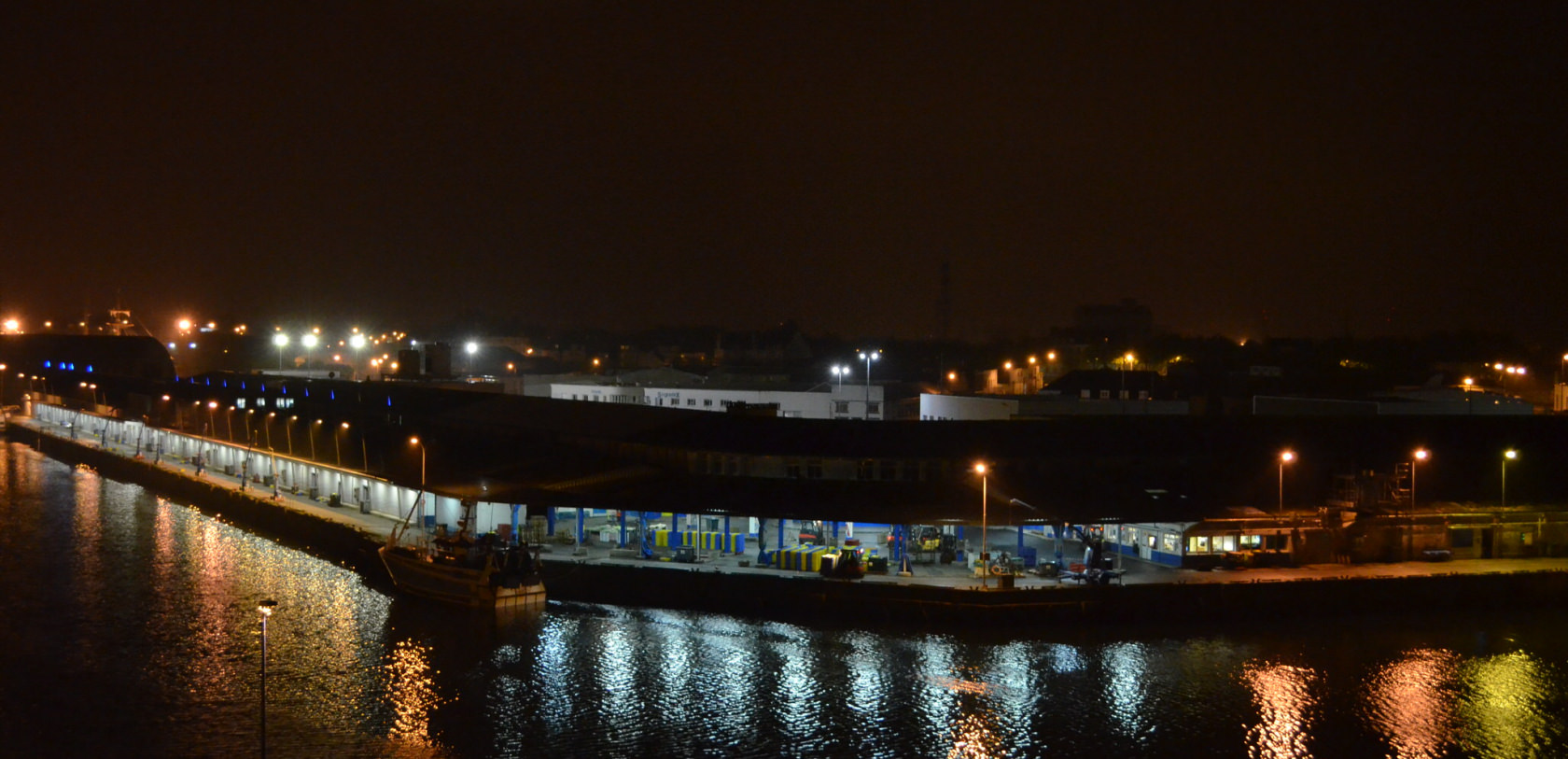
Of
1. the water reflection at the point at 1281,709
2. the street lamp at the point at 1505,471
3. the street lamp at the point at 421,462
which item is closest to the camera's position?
the water reflection at the point at 1281,709

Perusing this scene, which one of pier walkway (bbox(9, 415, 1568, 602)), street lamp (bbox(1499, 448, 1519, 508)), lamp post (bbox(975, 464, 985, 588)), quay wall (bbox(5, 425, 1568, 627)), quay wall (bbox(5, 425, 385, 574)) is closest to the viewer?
quay wall (bbox(5, 425, 1568, 627))

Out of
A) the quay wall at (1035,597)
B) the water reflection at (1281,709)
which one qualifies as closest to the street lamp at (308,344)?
the quay wall at (1035,597)

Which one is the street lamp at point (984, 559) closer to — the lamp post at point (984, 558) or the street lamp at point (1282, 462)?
the lamp post at point (984, 558)

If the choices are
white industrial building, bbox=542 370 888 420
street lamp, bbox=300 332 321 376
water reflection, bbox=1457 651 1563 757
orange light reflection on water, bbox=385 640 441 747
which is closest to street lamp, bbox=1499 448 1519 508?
water reflection, bbox=1457 651 1563 757

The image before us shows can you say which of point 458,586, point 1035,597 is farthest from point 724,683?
point 458,586

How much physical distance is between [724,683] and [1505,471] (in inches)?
691

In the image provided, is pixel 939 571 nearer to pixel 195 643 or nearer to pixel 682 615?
pixel 682 615

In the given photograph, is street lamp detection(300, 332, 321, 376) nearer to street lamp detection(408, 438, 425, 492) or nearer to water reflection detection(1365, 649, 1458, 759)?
street lamp detection(408, 438, 425, 492)

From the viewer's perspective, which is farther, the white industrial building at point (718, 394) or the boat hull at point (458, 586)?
the white industrial building at point (718, 394)

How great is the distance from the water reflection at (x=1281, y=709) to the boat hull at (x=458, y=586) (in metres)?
11.1

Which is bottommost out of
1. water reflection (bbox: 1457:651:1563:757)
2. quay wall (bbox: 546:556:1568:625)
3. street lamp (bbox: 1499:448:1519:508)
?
water reflection (bbox: 1457:651:1563:757)

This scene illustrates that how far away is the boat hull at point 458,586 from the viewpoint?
19156mm

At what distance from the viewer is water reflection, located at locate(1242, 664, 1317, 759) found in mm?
13500

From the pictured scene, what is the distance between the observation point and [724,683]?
15.4 meters
